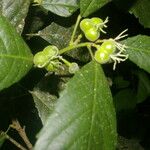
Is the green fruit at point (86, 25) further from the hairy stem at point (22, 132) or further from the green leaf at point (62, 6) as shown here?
the hairy stem at point (22, 132)

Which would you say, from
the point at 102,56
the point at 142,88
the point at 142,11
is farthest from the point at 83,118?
the point at 142,88

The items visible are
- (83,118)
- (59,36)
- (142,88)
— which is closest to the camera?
(83,118)

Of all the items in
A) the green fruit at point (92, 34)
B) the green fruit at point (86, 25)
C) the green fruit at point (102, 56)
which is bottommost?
the green fruit at point (102, 56)

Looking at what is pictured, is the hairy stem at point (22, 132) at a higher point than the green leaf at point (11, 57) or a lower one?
lower

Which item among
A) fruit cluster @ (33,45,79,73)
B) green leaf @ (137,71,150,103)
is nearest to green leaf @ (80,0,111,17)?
fruit cluster @ (33,45,79,73)

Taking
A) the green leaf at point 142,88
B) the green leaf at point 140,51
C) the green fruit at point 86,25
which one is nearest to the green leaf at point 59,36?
the green leaf at point 140,51

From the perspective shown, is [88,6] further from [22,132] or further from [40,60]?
[22,132]

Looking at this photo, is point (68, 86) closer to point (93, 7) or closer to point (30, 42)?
point (93, 7)

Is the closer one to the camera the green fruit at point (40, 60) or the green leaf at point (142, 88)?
the green fruit at point (40, 60)
